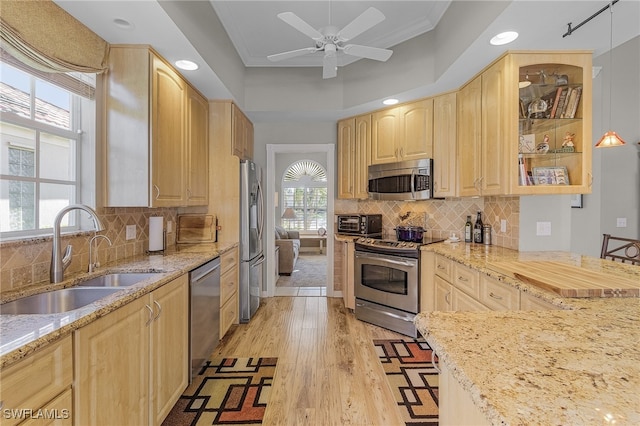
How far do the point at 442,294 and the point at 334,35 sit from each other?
2252 mm

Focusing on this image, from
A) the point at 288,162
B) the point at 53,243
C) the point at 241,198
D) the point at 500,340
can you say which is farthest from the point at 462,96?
the point at 288,162

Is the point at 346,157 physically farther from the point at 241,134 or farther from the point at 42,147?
the point at 42,147

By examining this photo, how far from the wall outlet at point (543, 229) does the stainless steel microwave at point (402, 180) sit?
0.99m

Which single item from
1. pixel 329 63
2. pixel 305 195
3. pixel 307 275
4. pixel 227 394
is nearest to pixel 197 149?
pixel 329 63

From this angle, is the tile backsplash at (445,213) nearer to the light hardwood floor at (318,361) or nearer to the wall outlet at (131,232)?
the light hardwood floor at (318,361)

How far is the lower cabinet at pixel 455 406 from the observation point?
2.52 feet

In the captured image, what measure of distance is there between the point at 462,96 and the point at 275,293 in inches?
130

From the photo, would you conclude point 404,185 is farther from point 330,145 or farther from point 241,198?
point 241,198

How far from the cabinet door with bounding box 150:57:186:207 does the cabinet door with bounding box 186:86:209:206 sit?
134 millimetres

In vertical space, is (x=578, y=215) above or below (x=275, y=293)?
above

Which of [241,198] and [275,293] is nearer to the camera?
[241,198]

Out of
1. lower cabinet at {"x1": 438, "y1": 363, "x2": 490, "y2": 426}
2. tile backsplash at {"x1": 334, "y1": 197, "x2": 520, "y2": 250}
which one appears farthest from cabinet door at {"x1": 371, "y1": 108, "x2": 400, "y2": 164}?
lower cabinet at {"x1": 438, "y1": 363, "x2": 490, "y2": 426}

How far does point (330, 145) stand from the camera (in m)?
4.08

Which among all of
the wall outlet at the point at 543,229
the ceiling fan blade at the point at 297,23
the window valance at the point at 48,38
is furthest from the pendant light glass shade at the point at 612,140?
the window valance at the point at 48,38
